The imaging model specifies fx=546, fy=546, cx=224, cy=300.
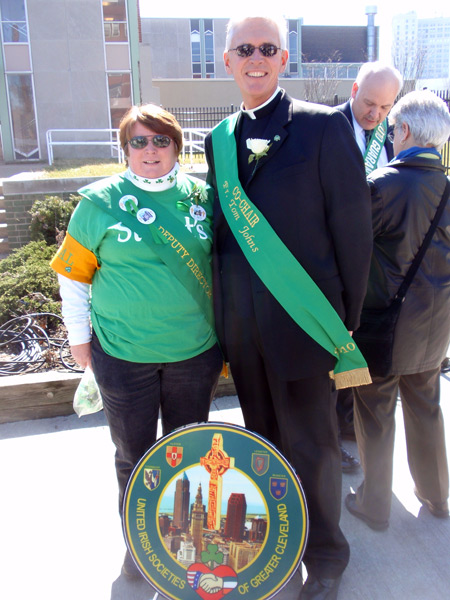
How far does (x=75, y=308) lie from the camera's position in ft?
7.59

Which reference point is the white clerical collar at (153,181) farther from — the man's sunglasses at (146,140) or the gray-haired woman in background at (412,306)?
the gray-haired woman in background at (412,306)

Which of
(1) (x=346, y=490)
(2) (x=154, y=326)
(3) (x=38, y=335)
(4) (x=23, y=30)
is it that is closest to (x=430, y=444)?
(1) (x=346, y=490)

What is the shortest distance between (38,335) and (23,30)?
14.9m

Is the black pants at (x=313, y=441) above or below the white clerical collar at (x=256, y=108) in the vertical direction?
below

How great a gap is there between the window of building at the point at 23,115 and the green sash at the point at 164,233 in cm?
1631

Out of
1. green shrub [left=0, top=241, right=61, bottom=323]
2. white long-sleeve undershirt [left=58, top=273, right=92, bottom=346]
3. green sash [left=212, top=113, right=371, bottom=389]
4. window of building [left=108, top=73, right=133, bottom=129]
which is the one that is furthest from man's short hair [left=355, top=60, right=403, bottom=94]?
window of building [left=108, top=73, right=133, bottom=129]

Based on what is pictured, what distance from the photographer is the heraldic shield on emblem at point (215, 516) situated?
212 cm

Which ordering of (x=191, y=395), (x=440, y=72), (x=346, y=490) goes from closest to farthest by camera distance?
(x=191, y=395), (x=346, y=490), (x=440, y=72)

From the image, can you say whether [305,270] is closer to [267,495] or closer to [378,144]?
[267,495]

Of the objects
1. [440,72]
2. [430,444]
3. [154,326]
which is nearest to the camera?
[154,326]

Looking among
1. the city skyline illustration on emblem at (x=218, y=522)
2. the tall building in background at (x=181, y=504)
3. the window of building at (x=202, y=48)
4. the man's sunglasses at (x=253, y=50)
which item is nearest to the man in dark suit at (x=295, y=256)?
the man's sunglasses at (x=253, y=50)

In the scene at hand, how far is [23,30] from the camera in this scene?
16234mm

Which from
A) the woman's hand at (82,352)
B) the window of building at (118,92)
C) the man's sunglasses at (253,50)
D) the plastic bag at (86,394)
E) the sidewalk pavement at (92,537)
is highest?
the window of building at (118,92)

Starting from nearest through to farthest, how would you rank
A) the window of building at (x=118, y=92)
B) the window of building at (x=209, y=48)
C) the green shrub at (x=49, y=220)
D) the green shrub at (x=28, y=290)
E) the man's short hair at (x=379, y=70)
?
the man's short hair at (x=379, y=70)
the green shrub at (x=28, y=290)
the green shrub at (x=49, y=220)
the window of building at (x=118, y=92)
the window of building at (x=209, y=48)
